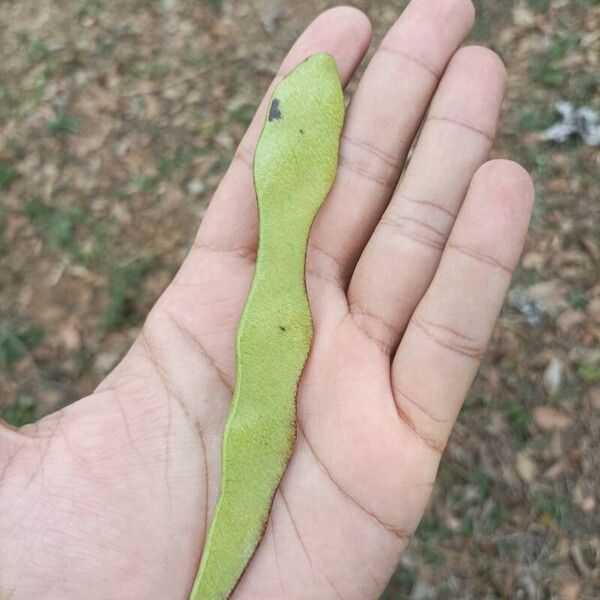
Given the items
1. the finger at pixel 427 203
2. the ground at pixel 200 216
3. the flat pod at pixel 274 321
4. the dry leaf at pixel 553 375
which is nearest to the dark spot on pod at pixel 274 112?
the flat pod at pixel 274 321

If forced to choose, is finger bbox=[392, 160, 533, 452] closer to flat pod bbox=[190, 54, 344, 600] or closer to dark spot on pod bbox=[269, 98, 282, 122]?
flat pod bbox=[190, 54, 344, 600]

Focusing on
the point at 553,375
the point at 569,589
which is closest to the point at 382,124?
the point at 553,375

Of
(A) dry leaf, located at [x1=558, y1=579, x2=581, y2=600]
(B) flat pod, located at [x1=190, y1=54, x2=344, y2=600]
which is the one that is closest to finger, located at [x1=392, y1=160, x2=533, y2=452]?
(B) flat pod, located at [x1=190, y1=54, x2=344, y2=600]

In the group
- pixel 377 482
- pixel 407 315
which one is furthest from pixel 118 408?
pixel 407 315

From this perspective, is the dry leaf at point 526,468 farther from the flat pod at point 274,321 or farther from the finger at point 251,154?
the finger at point 251,154

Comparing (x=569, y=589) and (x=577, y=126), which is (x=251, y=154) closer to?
(x=577, y=126)
